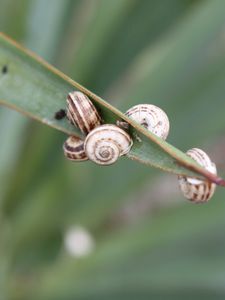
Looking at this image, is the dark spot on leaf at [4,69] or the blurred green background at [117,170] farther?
the blurred green background at [117,170]

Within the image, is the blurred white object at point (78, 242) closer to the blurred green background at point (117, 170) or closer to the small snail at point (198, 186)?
the blurred green background at point (117, 170)

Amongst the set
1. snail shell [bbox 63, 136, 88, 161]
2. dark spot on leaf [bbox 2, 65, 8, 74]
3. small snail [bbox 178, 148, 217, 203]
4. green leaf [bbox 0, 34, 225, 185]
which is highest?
small snail [bbox 178, 148, 217, 203]

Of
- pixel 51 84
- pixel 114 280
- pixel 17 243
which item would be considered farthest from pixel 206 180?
pixel 17 243

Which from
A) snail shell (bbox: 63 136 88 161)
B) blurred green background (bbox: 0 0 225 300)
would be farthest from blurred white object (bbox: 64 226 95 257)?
snail shell (bbox: 63 136 88 161)

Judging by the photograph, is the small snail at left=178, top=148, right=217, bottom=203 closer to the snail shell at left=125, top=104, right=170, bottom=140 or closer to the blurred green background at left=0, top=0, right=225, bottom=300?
the snail shell at left=125, top=104, right=170, bottom=140

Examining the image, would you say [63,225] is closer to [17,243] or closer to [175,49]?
[17,243]

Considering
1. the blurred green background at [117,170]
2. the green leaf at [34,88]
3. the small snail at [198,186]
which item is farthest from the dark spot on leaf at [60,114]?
the blurred green background at [117,170]
